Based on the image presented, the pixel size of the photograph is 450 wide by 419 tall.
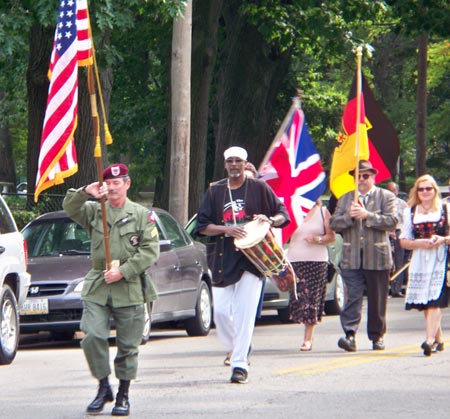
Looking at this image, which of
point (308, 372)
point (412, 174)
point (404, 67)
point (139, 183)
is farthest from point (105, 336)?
point (412, 174)

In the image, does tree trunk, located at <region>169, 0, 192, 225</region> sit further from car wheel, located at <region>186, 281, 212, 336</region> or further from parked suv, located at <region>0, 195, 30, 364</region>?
parked suv, located at <region>0, 195, 30, 364</region>

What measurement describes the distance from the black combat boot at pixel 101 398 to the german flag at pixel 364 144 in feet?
16.9

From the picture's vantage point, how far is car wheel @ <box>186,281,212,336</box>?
1560 cm

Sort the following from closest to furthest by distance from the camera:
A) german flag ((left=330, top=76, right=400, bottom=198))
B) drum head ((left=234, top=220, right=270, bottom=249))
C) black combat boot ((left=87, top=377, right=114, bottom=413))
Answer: black combat boot ((left=87, top=377, right=114, bottom=413))
drum head ((left=234, top=220, right=270, bottom=249))
german flag ((left=330, top=76, right=400, bottom=198))

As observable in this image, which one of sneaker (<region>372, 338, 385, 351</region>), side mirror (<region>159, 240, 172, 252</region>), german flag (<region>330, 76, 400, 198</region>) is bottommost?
sneaker (<region>372, 338, 385, 351</region>)

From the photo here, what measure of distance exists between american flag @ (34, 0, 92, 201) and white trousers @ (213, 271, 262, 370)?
160cm

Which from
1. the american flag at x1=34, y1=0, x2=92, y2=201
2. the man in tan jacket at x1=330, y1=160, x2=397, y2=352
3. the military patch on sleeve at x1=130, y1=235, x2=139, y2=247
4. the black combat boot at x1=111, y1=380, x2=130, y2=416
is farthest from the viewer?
the man in tan jacket at x1=330, y1=160, x2=397, y2=352

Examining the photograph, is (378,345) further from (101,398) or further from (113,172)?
(113,172)

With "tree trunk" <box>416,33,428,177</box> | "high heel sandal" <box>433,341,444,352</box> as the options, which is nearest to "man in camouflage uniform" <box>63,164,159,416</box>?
"high heel sandal" <box>433,341,444,352</box>

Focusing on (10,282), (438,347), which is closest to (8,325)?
(10,282)

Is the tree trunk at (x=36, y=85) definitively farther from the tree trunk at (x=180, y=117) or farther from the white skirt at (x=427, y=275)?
the white skirt at (x=427, y=275)

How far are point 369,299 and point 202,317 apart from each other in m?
3.60

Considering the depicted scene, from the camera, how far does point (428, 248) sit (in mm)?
12320

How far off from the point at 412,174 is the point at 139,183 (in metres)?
22.0
